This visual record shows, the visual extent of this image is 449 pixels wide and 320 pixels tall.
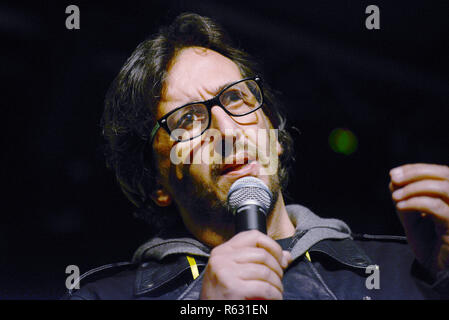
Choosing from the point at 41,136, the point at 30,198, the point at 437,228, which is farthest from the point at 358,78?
the point at 30,198

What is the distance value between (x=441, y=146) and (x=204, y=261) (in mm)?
1431

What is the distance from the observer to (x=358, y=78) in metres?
2.09

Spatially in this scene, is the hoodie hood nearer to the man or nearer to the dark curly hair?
the man

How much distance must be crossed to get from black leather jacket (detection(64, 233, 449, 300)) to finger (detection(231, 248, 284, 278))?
14.2 inches

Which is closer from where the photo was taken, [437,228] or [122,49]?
[437,228]

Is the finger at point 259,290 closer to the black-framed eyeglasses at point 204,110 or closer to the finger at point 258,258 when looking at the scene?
the finger at point 258,258

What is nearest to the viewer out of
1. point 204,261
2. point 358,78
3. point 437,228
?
point 437,228

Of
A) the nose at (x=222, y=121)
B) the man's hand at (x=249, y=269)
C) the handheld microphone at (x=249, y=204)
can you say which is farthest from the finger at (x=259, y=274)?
the nose at (x=222, y=121)

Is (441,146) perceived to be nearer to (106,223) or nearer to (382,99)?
(382,99)

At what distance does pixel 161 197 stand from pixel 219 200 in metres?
0.50

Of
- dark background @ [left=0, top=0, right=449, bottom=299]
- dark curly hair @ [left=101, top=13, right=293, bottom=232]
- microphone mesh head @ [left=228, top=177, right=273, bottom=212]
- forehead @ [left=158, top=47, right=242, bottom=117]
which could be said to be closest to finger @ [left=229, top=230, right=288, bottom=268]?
microphone mesh head @ [left=228, top=177, right=273, bottom=212]

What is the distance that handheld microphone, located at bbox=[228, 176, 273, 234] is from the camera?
1025 mm

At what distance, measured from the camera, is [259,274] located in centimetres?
92
